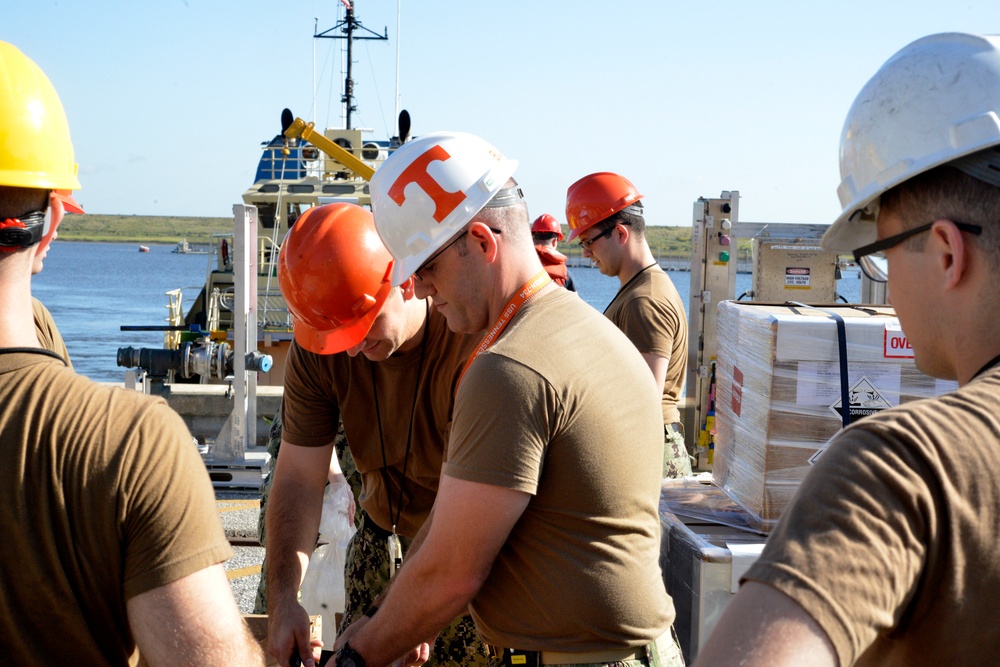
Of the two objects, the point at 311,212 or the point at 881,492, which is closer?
the point at 881,492

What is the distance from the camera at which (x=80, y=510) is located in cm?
161

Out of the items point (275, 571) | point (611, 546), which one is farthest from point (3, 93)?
point (275, 571)

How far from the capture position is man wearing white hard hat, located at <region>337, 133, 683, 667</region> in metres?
2.03

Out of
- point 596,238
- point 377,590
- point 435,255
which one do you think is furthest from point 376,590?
point 596,238

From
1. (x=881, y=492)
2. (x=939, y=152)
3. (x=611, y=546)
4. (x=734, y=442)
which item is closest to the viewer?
(x=881, y=492)

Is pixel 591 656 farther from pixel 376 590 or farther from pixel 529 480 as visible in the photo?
pixel 376 590

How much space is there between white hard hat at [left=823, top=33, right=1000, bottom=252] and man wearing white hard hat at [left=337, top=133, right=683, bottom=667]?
0.76 m

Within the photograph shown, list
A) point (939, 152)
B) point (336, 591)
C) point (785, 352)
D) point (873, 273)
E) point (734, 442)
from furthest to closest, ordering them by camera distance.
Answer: point (336, 591) < point (734, 442) < point (785, 352) < point (873, 273) < point (939, 152)

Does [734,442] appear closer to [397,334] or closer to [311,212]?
[397,334]

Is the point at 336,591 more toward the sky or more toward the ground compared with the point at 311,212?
more toward the ground

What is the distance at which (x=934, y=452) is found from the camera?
114cm

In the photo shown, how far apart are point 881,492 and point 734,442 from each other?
2568 mm

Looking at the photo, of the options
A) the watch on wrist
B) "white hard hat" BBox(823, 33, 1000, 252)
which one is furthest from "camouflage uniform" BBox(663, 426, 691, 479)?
"white hard hat" BBox(823, 33, 1000, 252)

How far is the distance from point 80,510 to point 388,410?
1667 mm
